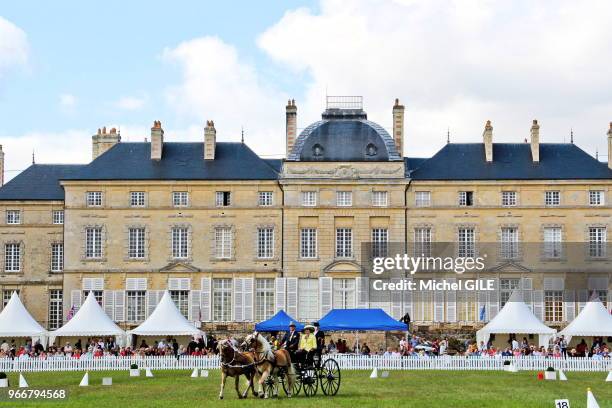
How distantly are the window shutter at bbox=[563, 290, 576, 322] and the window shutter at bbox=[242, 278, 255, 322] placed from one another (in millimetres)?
14431

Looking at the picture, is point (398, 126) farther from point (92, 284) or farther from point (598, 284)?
point (92, 284)

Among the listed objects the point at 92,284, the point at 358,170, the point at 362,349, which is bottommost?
the point at 362,349

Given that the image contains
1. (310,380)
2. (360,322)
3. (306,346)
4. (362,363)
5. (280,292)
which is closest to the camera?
(306,346)

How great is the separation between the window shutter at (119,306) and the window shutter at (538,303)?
1897 centimetres

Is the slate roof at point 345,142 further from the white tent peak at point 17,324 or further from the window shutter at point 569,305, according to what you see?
the white tent peak at point 17,324

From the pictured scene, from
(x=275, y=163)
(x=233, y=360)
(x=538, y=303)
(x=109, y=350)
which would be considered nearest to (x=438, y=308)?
(x=538, y=303)

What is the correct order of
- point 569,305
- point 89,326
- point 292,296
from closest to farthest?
point 89,326
point 569,305
point 292,296

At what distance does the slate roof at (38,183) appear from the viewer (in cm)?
6259

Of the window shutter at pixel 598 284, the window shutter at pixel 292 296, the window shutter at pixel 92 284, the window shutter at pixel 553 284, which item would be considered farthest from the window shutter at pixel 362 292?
the window shutter at pixel 92 284

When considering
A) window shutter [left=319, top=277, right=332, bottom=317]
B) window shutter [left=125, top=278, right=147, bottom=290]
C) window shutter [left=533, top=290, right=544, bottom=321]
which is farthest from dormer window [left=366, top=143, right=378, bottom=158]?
window shutter [left=125, top=278, right=147, bottom=290]

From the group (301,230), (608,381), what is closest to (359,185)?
(301,230)

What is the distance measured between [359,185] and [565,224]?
972 centimetres

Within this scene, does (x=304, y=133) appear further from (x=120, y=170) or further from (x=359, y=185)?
(x=120, y=170)

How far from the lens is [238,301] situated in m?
59.7
